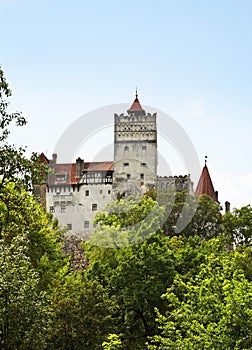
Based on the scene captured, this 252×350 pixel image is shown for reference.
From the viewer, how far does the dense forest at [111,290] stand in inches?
808

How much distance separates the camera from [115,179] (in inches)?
3302

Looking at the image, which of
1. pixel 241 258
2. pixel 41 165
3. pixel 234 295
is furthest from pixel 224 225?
pixel 41 165

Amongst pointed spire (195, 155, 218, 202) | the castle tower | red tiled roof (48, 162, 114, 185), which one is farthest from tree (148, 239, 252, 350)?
red tiled roof (48, 162, 114, 185)

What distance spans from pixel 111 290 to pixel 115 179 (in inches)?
2033

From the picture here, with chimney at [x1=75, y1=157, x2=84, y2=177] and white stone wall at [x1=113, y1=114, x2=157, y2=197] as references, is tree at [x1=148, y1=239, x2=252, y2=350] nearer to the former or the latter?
white stone wall at [x1=113, y1=114, x2=157, y2=197]

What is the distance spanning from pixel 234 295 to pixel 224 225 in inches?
1574

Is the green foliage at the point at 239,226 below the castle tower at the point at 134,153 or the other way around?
below

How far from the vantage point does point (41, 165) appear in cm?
1700

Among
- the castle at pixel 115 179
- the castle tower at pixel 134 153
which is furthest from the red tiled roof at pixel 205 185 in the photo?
the castle tower at pixel 134 153

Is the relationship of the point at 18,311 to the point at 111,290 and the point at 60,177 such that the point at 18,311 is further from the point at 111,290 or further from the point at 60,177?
the point at 60,177

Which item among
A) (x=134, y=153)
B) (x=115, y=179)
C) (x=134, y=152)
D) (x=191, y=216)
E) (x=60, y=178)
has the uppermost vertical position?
(x=134, y=152)

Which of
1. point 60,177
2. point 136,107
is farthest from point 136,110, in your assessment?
point 60,177

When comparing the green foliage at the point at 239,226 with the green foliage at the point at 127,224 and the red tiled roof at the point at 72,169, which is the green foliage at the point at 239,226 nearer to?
the green foliage at the point at 127,224

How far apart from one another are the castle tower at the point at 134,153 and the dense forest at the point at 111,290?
37926 millimetres
